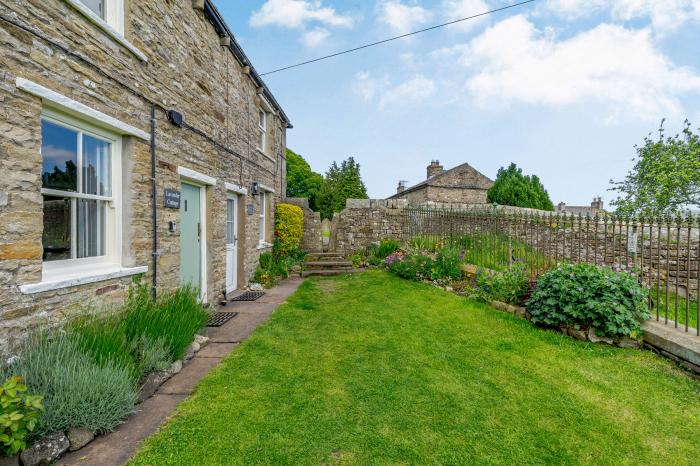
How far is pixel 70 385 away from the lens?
2357mm

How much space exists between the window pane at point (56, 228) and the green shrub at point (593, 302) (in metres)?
6.31

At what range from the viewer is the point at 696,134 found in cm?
1192

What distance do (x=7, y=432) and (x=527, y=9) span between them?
10157mm

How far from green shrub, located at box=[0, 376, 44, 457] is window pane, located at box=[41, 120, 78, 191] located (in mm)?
1973

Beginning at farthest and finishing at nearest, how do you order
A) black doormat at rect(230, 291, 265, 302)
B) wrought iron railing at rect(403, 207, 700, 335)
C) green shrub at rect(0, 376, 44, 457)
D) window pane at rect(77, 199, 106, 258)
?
1. black doormat at rect(230, 291, 265, 302)
2. wrought iron railing at rect(403, 207, 700, 335)
3. window pane at rect(77, 199, 106, 258)
4. green shrub at rect(0, 376, 44, 457)

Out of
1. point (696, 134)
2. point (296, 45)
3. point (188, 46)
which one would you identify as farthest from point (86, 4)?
point (696, 134)

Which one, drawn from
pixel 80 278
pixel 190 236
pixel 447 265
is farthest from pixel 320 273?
pixel 80 278

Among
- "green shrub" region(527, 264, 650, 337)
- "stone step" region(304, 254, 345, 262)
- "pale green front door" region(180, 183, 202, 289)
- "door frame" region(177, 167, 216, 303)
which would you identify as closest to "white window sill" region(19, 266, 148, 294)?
"pale green front door" region(180, 183, 202, 289)

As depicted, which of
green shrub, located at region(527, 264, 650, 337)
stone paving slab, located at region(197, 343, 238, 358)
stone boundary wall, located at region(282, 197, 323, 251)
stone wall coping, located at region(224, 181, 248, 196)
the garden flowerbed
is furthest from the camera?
stone boundary wall, located at region(282, 197, 323, 251)

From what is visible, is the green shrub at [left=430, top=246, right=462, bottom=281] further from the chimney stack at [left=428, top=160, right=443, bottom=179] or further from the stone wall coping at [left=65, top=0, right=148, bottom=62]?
the chimney stack at [left=428, top=160, right=443, bottom=179]

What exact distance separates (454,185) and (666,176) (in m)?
16.1

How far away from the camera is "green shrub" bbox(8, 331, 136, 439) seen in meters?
2.28

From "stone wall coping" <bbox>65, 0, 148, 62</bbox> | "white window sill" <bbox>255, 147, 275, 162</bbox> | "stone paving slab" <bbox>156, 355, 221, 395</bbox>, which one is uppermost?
"white window sill" <bbox>255, 147, 275, 162</bbox>

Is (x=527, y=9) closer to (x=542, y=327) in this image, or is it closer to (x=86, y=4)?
(x=542, y=327)
